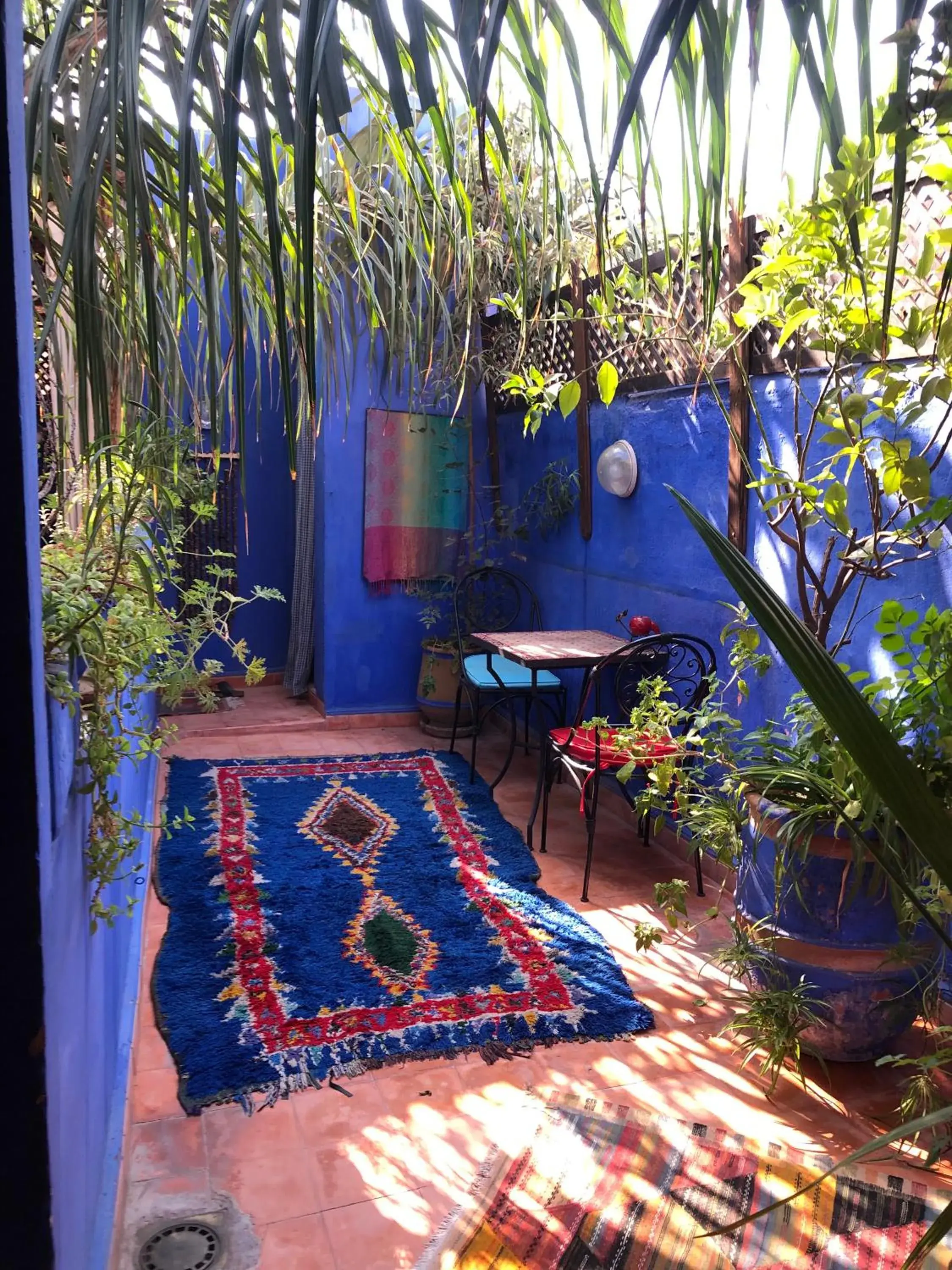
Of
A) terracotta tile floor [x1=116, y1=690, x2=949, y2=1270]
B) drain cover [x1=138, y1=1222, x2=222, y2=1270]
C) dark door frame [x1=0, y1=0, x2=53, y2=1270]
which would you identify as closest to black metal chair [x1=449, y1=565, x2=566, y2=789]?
terracotta tile floor [x1=116, y1=690, x2=949, y2=1270]

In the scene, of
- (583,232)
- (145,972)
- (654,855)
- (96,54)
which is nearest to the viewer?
(96,54)

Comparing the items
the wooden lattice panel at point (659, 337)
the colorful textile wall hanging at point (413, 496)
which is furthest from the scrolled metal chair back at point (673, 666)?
the colorful textile wall hanging at point (413, 496)

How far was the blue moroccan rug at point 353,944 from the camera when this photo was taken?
2.34 m

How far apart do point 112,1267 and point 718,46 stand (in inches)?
Result: 74.7

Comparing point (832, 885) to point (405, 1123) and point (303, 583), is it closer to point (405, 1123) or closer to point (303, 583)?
point (405, 1123)

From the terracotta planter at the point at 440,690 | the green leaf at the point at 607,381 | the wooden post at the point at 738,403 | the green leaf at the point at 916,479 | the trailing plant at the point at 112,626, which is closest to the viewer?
the trailing plant at the point at 112,626

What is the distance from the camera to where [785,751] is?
236 centimetres

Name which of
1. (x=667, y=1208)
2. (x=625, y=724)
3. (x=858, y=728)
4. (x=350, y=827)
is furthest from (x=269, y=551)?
(x=858, y=728)

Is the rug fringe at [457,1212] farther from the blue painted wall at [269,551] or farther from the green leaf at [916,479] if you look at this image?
the blue painted wall at [269,551]

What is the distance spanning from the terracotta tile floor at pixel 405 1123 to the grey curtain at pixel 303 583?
2.81 metres

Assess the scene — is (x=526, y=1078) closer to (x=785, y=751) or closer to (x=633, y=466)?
(x=785, y=751)

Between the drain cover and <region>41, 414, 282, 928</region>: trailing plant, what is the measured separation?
22.8 inches

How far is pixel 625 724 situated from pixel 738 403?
1273mm

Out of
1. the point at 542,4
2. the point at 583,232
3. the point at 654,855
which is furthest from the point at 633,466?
the point at 542,4
